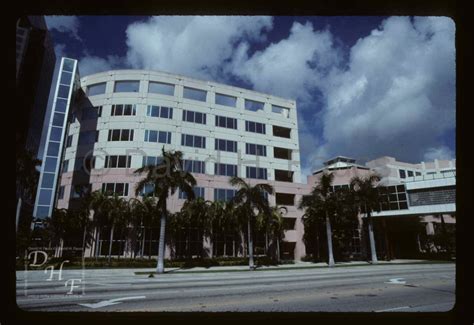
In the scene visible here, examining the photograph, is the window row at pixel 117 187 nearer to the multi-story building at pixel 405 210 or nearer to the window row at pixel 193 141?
the window row at pixel 193 141

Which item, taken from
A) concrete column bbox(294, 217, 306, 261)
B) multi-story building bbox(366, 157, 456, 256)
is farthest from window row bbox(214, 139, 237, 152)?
multi-story building bbox(366, 157, 456, 256)

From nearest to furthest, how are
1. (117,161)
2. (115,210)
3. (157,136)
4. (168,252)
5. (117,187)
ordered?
(115,210), (168,252), (117,187), (117,161), (157,136)

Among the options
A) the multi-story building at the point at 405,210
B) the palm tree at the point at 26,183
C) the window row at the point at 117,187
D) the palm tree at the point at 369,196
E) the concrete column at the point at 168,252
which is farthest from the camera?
the palm tree at the point at 369,196

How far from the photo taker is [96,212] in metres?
29.2

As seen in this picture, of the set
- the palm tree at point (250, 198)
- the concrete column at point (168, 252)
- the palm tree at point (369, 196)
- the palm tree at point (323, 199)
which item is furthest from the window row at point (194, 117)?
the palm tree at point (369, 196)

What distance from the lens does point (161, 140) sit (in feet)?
116

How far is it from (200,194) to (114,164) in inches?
393

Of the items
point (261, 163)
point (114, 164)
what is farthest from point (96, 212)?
point (261, 163)

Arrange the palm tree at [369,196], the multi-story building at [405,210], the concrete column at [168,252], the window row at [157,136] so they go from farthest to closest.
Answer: the window row at [157,136]
the palm tree at [369,196]
the multi-story building at [405,210]
the concrete column at [168,252]

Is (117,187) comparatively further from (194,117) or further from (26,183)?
(194,117)

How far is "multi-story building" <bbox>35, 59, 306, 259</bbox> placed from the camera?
109ft

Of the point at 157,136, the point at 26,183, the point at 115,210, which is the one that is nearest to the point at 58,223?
the point at 26,183

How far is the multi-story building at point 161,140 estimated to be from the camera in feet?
109
